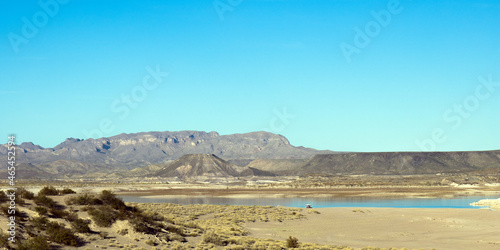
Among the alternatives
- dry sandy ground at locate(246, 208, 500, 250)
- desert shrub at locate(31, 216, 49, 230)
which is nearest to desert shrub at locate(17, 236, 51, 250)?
desert shrub at locate(31, 216, 49, 230)

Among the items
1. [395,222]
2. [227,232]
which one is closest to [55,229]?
[227,232]

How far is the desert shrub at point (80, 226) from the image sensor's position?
72.1 ft

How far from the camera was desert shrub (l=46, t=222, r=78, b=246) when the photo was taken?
20.5 metres

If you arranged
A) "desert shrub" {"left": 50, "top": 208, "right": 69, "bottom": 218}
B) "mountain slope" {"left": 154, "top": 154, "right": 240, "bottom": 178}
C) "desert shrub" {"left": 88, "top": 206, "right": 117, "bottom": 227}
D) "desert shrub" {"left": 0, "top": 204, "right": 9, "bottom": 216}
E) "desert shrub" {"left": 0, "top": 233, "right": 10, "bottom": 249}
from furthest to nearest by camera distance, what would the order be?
"mountain slope" {"left": 154, "top": 154, "right": 240, "bottom": 178}
"desert shrub" {"left": 88, "top": 206, "right": 117, "bottom": 227}
"desert shrub" {"left": 50, "top": 208, "right": 69, "bottom": 218}
"desert shrub" {"left": 0, "top": 204, "right": 9, "bottom": 216}
"desert shrub" {"left": 0, "top": 233, "right": 10, "bottom": 249}

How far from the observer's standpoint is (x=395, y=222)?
39.0 meters

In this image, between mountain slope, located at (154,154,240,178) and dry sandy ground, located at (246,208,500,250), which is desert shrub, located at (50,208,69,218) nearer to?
dry sandy ground, located at (246,208,500,250)

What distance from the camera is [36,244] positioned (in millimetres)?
18859

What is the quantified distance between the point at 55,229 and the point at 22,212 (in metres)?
1.97

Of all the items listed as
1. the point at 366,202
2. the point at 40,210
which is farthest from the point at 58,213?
the point at 366,202

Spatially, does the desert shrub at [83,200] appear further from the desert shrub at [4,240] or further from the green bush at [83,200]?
the desert shrub at [4,240]

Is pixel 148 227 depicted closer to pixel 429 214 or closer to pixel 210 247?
pixel 210 247

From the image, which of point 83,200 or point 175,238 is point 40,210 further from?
point 175,238

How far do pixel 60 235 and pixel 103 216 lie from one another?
9.87ft

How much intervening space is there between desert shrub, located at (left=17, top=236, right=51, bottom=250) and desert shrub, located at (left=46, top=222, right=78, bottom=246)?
0.92 metres
